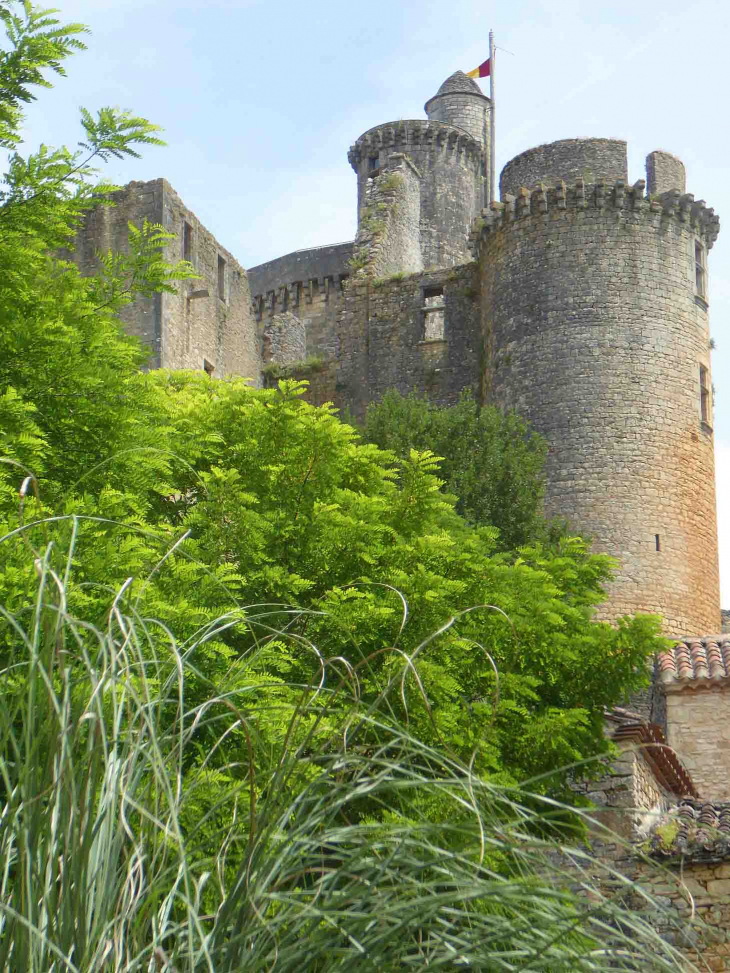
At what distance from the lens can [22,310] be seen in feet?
35.6

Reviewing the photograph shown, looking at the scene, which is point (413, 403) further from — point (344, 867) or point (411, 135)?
point (344, 867)

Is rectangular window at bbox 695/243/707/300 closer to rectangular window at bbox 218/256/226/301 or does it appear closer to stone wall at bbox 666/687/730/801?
stone wall at bbox 666/687/730/801

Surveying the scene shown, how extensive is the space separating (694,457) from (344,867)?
2233cm

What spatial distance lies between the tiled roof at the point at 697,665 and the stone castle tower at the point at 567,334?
1809mm

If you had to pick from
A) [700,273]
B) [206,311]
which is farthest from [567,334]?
[206,311]

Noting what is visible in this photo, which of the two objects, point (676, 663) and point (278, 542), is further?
point (676, 663)

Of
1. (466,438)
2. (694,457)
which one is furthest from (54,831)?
(694,457)

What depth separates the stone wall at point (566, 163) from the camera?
92.7 ft

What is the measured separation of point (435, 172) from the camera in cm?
4009

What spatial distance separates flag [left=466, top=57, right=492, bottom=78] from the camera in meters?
47.5

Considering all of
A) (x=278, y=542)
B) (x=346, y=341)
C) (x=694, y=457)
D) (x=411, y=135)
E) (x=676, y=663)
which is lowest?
(x=676, y=663)

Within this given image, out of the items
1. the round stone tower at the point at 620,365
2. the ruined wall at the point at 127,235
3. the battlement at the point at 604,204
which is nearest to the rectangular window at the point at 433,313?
the round stone tower at the point at 620,365

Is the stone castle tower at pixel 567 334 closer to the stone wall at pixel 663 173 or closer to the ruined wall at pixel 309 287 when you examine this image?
the stone wall at pixel 663 173

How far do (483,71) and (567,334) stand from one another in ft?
81.3
